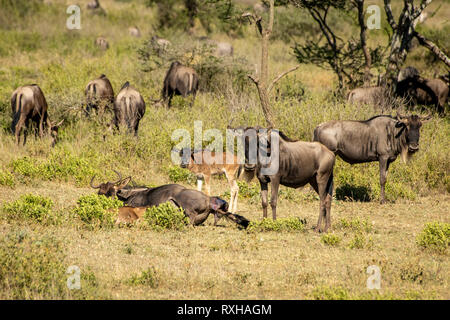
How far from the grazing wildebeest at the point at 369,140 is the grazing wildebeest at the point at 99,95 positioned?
6.30m

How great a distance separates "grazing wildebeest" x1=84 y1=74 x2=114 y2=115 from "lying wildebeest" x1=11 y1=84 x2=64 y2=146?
1.18m

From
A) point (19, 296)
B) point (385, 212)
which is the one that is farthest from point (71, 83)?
point (19, 296)

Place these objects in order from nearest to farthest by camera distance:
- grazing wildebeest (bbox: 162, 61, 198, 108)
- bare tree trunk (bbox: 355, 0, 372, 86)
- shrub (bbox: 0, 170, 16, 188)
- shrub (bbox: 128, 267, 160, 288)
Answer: shrub (bbox: 128, 267, 160, 288), shrub (bbox: 0, 170, 16, 188), bare tree trunk (bbox: 355, 0, 372, 86), grazing wildebeest (bbox: 162, 61, 198, 108)

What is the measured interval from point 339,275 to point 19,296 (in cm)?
340

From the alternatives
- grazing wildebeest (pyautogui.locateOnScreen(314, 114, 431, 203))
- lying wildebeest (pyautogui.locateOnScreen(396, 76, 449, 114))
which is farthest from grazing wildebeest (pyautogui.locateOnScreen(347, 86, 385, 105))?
grazing wildebeest (pyautogui.locateOnScreen(314, 114, 431, 203))

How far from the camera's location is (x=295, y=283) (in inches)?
254

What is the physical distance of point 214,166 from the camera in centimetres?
1034

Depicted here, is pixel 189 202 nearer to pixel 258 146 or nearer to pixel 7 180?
pixel 258 146

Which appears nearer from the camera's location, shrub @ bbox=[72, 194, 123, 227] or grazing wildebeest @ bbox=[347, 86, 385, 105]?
shrub @ bbox=[72, 194, 123, 227]

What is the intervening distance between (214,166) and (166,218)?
2.17 m

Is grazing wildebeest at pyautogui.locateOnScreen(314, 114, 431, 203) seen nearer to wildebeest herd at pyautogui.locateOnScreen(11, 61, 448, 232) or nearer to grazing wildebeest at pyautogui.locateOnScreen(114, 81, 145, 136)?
wildebeest herd at pyautogui.locateOnScreen(11, 61, 448, 232)

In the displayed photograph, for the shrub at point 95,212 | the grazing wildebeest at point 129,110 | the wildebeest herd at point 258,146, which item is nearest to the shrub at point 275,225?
the wildebeest herd at point 258,146

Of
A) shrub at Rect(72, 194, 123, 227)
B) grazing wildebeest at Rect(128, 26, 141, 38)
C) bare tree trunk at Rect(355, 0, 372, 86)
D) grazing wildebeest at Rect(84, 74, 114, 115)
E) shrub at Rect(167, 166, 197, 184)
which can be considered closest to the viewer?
shrub at Rect(72, 194, 123, 227)

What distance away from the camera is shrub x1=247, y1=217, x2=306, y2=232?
8.64 metres
